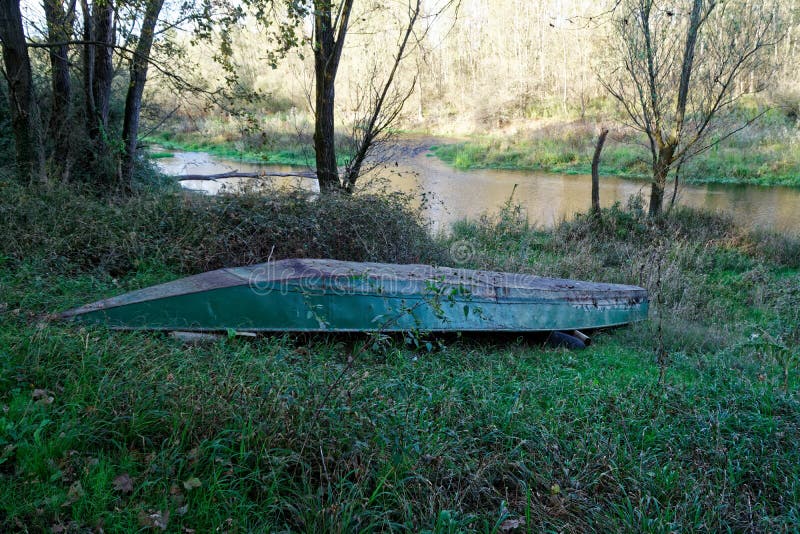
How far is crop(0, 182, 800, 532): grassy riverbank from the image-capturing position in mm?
2439

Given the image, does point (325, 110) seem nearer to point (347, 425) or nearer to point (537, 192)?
point (347, 425)

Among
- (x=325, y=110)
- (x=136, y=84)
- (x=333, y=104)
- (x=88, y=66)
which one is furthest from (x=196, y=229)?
(x=88, y=66)

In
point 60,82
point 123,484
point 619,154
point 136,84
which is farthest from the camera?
point 619,154

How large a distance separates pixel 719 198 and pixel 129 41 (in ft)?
55.7

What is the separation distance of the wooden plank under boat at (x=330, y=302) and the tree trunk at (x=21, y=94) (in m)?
3.20

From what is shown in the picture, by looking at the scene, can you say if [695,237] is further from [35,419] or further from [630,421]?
[35,419]

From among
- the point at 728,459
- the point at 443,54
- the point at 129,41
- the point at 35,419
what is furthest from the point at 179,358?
the point at 443,54

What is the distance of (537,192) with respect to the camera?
61.7 ft

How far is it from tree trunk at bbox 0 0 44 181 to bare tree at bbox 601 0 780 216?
1010cm

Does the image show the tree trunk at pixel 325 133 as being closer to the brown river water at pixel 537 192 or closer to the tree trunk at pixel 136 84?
the tree trunk at pixel 136 84

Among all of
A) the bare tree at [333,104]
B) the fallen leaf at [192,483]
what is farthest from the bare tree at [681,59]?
the fallen leaf at [192,483]

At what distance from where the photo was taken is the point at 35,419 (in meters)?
2.69

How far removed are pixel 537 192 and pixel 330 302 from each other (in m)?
15.4

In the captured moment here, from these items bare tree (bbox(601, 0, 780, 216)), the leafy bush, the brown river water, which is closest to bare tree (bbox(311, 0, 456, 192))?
the leafy bush
